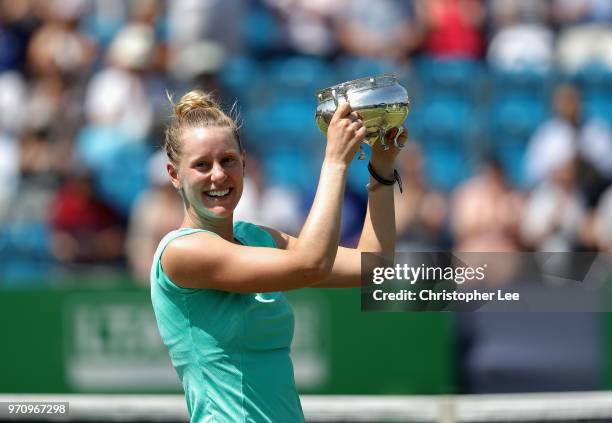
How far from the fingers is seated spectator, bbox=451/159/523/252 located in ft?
14.5

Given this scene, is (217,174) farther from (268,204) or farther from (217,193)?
(268,204)

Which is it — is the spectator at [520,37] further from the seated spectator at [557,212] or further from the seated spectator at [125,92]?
the seated spectator at [125,92]

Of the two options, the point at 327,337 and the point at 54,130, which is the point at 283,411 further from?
the point at 54,130

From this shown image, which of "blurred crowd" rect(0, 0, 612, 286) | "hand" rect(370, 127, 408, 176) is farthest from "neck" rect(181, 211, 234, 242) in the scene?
"blurred crowd" rect(0, 0, 612, 286)

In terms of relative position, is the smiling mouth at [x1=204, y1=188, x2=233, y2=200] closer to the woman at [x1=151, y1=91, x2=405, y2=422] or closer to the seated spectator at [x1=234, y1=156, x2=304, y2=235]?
the woman at [x1=151, y1=91, x2=405, y2=422]

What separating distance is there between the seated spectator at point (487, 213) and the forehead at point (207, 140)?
14.4 feet

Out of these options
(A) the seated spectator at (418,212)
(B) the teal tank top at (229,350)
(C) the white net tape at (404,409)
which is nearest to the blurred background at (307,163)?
(A) the seated spectator at (418,212)

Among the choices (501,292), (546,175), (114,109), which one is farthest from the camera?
(114,109)

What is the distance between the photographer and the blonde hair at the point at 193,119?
2869 mm

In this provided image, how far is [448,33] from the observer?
28.8ft

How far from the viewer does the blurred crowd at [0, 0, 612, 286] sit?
7320 millimetres

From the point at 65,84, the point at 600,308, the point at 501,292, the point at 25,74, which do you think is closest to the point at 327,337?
A: the point at 501,292

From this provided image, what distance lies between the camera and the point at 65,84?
8547mm

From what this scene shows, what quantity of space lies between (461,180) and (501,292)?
8.14ft
